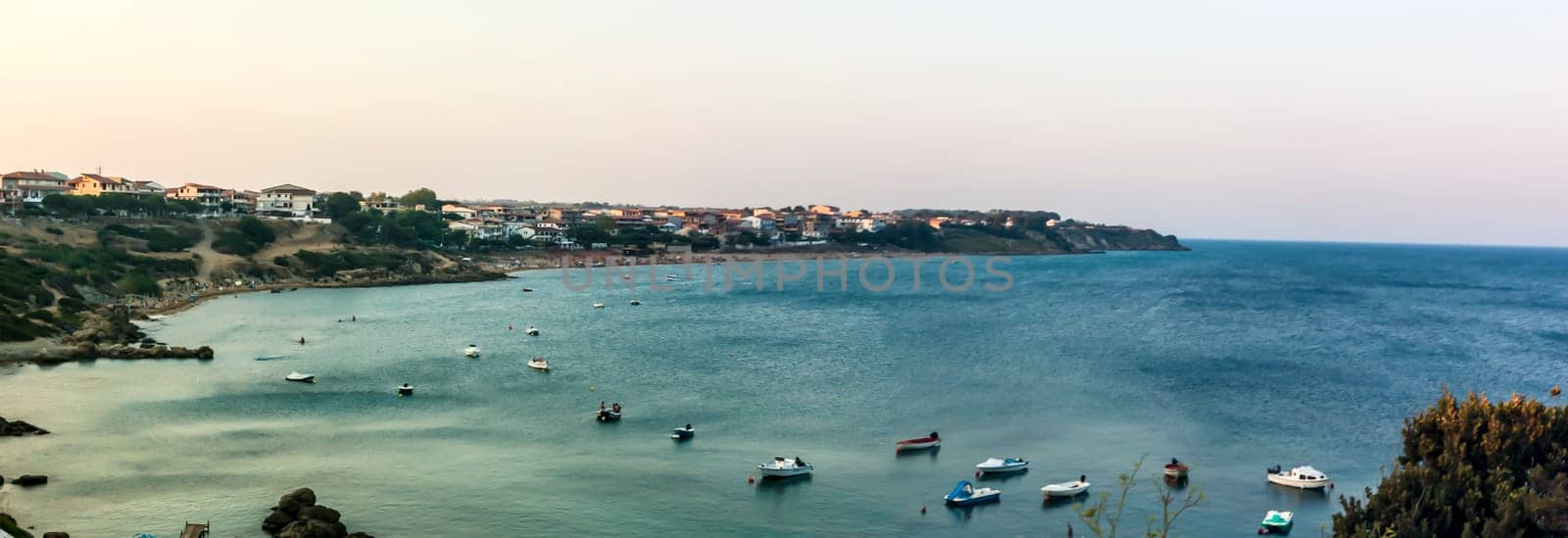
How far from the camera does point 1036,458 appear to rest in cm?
2833

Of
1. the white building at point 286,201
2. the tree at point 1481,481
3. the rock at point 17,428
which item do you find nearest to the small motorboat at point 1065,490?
the tree at point 1481,481

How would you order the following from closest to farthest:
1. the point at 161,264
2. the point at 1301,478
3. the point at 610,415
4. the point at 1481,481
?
the point at 1481,481, the point at 1301,478, the point at 610,415, the point at 161,264

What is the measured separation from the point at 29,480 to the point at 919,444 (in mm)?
23350

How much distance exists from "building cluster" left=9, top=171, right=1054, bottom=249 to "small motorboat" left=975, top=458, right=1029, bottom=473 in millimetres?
95319

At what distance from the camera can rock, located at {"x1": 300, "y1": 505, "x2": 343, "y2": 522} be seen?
20.6 meters

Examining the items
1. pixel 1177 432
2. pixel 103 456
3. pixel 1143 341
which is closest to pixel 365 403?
pixel 103 456

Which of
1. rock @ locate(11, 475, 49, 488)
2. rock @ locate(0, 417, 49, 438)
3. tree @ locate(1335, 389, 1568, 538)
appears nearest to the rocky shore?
rock @ locate(11, 475, 49, 488)

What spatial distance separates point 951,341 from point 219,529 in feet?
132

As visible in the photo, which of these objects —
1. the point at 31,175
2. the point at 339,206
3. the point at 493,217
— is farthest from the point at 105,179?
the point at 493,217

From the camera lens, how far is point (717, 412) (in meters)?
34.4

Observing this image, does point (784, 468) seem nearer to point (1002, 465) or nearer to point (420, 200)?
point (1002, 465)

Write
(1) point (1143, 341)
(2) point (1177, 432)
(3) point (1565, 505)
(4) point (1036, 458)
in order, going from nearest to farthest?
(3) point (1565, 505), (4) point (1036, 458), (2) point (1177, 432), (1) point (1143, 341)

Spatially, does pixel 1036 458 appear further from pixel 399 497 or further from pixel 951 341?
pixel 951 341

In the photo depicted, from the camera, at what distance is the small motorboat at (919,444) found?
29.1 m
